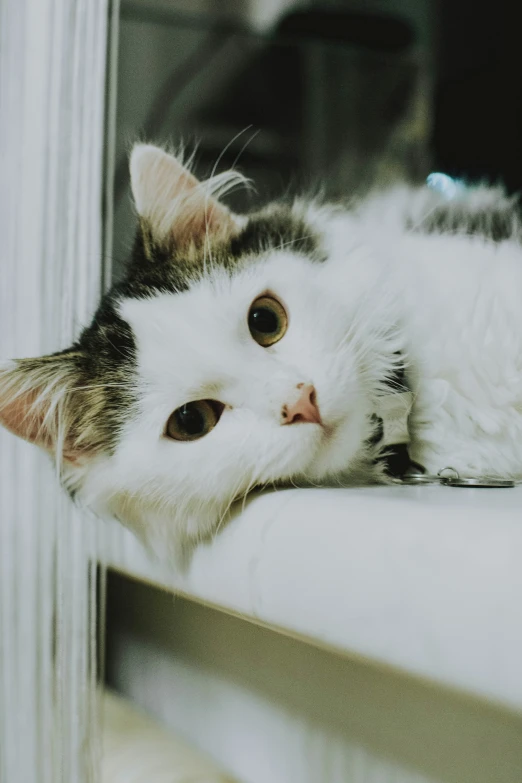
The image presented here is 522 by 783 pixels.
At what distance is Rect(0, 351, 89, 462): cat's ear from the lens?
0.71m

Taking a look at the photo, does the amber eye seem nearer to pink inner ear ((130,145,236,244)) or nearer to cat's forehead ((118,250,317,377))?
cat's forehead ((118,250,317,377))

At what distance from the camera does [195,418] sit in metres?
0.70

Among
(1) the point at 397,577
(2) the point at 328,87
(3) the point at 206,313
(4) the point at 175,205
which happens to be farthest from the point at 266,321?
(2) the point at 328,87

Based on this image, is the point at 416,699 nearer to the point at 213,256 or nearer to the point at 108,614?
the point at 213,256

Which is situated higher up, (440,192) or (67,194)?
(440,192)

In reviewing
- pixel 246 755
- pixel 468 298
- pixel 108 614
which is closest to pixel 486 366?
pixel 468 298

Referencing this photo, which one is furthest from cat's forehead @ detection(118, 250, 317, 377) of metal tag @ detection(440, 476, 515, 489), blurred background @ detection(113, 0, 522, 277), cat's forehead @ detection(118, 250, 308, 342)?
blurred background @ detection(113, 0, 522, 277)

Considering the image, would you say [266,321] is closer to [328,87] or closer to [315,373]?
[315,373]

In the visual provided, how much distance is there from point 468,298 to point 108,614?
0.82m

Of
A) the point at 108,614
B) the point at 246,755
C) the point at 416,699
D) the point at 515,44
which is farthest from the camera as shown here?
the point at 515,44

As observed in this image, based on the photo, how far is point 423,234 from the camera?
938 millimetres

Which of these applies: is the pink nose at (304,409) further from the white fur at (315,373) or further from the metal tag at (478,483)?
the metal tag at (478,483)

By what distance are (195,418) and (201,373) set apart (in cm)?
5

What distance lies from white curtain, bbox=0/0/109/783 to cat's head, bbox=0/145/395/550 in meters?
0.06
